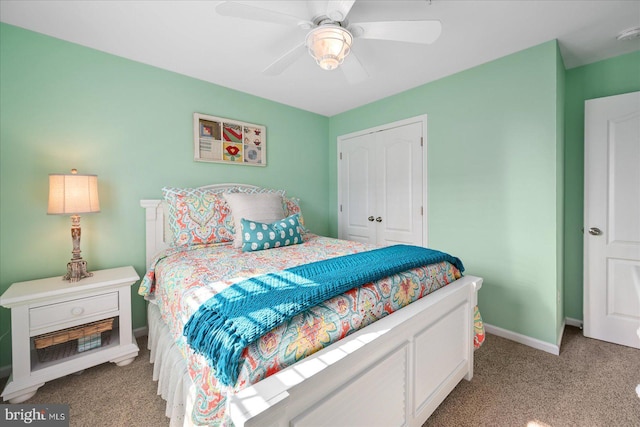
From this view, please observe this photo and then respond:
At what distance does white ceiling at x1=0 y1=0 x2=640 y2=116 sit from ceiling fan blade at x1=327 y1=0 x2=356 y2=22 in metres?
0.29

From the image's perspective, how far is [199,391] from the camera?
0.94 meters

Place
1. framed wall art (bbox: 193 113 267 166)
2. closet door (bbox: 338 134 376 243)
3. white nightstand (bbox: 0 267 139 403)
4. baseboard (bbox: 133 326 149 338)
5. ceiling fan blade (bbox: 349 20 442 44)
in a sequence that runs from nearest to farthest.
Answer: ceiling fan blade (bbox: 349 20 442 44), white nightstand (bbox: 0 267 139 403), baseboard (bbox: 133 326 149 338), framed wall art (bbox: 193 113 267 166), closet door (bbox: 338 134 376 243)

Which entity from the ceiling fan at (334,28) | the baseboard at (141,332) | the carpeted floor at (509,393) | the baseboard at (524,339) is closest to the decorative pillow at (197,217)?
the baseboard at (141,332)

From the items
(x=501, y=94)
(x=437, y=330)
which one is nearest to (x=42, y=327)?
(x=437, y=330)

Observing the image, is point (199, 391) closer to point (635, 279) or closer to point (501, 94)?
point (501, 94)

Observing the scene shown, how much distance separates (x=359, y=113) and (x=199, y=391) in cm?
330

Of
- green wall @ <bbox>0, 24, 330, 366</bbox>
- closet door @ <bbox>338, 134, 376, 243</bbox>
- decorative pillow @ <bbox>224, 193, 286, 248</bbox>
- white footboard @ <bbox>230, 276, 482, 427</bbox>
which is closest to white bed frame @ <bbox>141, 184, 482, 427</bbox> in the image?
white footboard @ <bbox>230, 276, 482, 427</bbox>

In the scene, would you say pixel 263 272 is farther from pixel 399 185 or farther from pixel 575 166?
pixel 575 166

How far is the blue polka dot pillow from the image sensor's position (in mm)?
2107

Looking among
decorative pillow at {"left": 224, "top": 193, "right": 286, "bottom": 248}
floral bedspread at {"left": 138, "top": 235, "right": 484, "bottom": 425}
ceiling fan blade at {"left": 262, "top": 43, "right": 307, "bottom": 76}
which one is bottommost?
floral bedspread at {"left": 138, "top": 235, "right": 484, "bottom": 425}

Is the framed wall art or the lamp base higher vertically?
the framed wall art

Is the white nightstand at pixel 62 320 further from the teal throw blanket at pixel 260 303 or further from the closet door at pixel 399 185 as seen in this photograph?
the closet door at pixel 399 185

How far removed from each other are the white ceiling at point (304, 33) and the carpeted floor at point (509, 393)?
238 centimetres

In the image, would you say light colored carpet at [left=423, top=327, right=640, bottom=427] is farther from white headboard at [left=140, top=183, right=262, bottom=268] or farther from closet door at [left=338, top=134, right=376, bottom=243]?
white headboard at [left=140, top=183, right=262, bottom=268]
